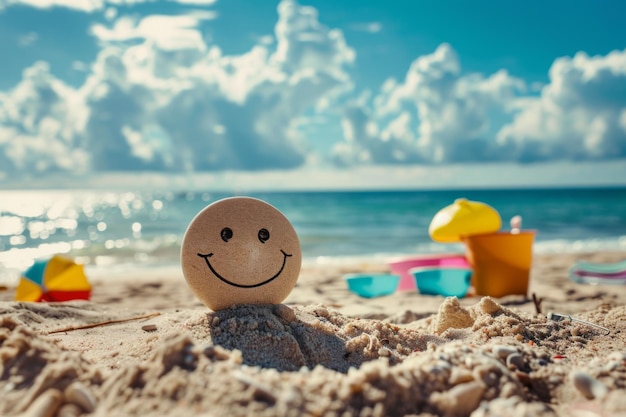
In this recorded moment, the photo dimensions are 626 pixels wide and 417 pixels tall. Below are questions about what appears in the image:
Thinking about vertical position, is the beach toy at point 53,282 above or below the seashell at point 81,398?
below

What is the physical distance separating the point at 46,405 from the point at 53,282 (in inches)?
167

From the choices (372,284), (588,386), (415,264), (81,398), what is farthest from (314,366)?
(415,264)

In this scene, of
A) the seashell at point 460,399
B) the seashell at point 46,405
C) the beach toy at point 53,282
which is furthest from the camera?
the beach toy at point 53,282

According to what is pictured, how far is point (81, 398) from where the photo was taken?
247cm

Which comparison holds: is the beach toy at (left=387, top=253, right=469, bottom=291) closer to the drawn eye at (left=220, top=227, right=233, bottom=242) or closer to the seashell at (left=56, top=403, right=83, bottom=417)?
the drawn eye at (left=220, top=227, right=233, bottom=242)

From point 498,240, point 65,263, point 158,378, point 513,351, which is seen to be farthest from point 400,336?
point 65,263

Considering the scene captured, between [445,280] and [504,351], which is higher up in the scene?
[504,351]

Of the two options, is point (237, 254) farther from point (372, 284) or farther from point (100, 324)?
point (372, 284)

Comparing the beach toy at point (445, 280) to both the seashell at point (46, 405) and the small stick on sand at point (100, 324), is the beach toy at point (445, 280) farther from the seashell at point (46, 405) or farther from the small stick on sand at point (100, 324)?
the seashell at point (46, 405)

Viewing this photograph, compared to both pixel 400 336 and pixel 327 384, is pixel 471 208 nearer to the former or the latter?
pixel 400 336

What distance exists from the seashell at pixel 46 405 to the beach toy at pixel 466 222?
5.23 m

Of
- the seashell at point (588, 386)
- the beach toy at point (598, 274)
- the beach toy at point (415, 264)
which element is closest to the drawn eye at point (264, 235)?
the seashell at point (588, 386)

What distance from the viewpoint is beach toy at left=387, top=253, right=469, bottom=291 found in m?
7.60

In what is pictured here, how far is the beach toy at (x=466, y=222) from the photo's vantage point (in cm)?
683
